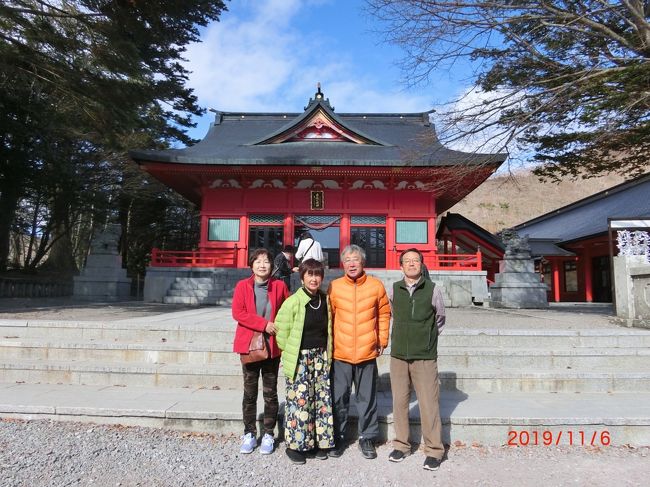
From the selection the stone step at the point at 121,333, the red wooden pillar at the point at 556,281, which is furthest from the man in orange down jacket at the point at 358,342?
the red wooden pillar at the point at 556,281

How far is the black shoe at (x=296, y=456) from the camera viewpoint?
2.91 meters

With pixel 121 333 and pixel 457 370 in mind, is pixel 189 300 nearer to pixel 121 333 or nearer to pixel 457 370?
pixel 121 333

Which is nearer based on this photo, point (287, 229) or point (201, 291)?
point (201, 291)

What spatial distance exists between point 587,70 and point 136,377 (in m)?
7.81

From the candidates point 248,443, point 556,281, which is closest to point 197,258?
point 248,443

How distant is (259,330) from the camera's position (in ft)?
10.1

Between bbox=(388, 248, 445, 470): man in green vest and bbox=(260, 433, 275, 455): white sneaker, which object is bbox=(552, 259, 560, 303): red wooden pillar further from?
bbox=(260, 433, 275, 455): white sneaker

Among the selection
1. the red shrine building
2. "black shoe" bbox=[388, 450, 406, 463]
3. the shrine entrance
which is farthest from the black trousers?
the shrine entrance

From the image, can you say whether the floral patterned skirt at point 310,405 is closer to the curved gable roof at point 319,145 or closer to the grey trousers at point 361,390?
the grey trousers at point 361,390

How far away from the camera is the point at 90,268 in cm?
1205

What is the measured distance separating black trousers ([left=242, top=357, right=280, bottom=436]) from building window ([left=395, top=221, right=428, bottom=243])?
1167 centimetres

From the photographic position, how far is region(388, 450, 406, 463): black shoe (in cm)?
297

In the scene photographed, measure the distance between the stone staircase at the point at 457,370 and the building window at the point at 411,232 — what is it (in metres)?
9.22
